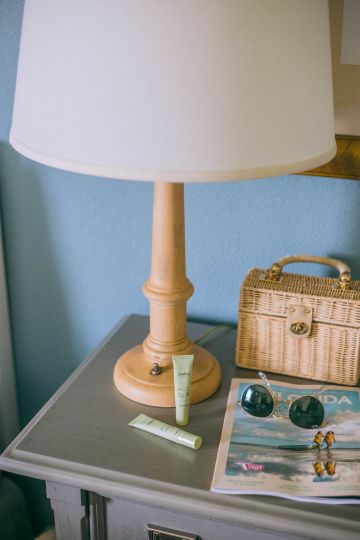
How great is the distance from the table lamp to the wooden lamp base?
22 cm

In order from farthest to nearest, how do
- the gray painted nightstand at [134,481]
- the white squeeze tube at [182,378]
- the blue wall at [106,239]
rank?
the blue wall at [106,239], the white squeeze tube at [182,378], the gray painted nightstand at [134,481]

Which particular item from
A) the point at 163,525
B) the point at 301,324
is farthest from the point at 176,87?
the point at 163,525

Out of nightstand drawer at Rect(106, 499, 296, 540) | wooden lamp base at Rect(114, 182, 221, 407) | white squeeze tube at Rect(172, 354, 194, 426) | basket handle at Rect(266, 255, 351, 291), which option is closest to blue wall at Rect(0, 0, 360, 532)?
basket handle at Rect(266, 255, 351, 291)

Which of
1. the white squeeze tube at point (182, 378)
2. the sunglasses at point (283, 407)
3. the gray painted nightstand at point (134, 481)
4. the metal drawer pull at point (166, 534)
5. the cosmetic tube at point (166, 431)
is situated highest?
the white squeeze tube at point (182, 378)

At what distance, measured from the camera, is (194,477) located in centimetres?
77

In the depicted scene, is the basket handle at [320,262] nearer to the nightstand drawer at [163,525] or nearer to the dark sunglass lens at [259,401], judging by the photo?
the dark sunglass lens at [259,401]

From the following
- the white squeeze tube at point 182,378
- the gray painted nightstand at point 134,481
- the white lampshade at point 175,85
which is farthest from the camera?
the white squeeze tube at point 182,378

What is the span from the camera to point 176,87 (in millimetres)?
595

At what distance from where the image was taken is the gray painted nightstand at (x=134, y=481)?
0.72 m

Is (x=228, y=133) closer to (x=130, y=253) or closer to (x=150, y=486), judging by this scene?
(x=150, y=486)

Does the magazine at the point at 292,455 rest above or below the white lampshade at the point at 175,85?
below

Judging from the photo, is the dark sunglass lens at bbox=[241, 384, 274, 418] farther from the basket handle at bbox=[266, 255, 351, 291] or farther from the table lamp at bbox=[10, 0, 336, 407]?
the table lamp at bbox=[10, 0, 336, 407]

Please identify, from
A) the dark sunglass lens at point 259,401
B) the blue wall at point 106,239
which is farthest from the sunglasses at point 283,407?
the blue wall at point 106,239

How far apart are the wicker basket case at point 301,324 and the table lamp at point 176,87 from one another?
30 cm
